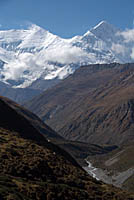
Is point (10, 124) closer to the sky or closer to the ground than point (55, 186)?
closer to the sky

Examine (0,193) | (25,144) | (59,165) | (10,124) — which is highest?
(10,124)

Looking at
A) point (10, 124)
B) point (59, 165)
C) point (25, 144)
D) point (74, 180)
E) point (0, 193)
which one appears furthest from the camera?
point (10, 124)

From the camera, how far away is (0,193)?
198 ft

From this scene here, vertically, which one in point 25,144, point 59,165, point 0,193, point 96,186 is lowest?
point 0,193

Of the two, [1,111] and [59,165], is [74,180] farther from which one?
[1,111]

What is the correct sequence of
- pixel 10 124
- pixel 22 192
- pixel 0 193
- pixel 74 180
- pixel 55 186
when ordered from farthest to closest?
pixel 10 124 < pixel 74 180 < pixel 55 186 < pixel 22 192 < pixel 0 193

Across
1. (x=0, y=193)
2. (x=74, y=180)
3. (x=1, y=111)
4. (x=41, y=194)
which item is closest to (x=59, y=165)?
(x=74, y=180)

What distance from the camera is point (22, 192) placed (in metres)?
66.2

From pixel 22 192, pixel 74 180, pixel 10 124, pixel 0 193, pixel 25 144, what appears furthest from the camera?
pixel 10 124

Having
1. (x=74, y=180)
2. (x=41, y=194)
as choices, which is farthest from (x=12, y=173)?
(x=74, y=180)

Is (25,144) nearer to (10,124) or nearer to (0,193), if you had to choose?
(10,124)

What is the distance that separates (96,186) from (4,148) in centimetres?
2345

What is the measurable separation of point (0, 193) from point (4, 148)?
2810 cm

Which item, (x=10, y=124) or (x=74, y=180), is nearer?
(x=74, y=180)
